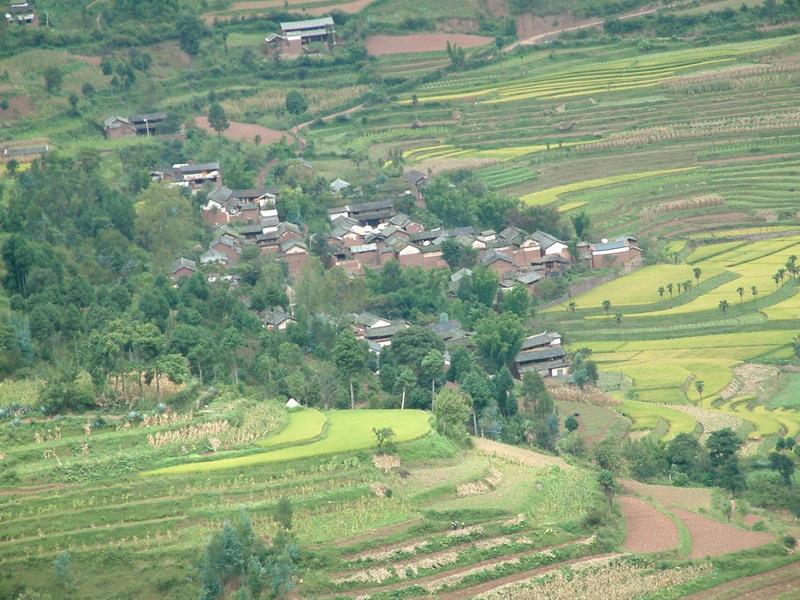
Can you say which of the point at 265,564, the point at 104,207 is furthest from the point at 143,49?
the point at 265,564

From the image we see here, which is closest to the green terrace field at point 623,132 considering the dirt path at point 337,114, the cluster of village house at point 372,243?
the dirt path at point 337,114

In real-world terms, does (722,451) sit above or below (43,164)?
below

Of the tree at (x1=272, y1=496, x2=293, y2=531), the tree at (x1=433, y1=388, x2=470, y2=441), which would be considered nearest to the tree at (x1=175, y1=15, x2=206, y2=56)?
the tree at (x1=433, y1=388, x2=470, y2=441)

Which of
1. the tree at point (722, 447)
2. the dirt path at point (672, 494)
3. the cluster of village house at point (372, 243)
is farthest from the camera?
the cluster of village house at point (372, 243)

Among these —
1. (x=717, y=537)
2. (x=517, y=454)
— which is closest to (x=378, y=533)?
(x=717, y=537)

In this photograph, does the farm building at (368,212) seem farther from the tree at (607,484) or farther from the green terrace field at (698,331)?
the tree at (607,484)

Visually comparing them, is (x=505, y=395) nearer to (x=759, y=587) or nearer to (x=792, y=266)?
(x=759, y=587)

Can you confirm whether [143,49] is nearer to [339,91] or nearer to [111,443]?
[339,91]
